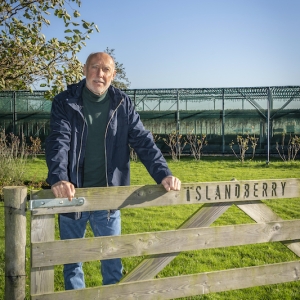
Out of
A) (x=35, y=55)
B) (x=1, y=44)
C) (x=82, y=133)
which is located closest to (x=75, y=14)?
Answer: (x=35, y=55)

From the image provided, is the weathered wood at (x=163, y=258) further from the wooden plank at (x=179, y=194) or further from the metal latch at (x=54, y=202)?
the metal latch at (x=54, y=202)

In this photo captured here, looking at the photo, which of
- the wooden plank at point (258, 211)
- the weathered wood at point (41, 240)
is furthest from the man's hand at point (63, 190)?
the wooden plank at point (258, 211)

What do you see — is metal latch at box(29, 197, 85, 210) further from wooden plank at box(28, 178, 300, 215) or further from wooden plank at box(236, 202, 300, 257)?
wooden plank at box(236, 202, 300, 257)

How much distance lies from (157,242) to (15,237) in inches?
36.1

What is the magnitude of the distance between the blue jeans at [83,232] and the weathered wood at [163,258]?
42cm

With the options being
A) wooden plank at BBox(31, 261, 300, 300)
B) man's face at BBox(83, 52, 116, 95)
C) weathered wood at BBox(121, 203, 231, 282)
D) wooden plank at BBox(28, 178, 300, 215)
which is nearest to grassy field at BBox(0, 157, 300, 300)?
wooden plank at BBox(31, 261, 300, 300)

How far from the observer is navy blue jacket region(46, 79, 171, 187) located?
2.77 m

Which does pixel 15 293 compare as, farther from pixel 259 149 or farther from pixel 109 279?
pixel 259 149

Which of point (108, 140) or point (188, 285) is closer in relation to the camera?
point (188, 285)

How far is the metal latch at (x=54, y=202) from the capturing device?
2.42 m

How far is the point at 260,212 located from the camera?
9.75ft

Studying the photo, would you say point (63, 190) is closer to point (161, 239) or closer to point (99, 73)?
point (161, 239)

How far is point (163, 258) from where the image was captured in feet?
9.04

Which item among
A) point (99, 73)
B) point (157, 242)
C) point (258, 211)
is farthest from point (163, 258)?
point (99, 73)
